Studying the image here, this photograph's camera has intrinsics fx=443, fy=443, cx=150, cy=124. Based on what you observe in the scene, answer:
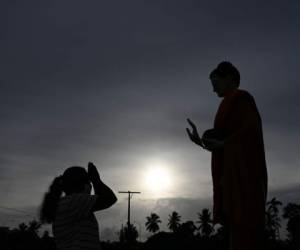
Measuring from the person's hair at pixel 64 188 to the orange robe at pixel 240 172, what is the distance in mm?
1170

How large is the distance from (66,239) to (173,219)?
157 m

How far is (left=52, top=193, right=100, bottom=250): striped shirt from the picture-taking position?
374cm

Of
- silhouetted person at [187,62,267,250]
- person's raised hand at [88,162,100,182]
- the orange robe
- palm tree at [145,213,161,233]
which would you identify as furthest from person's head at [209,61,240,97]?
palm tree at [145,213,161,233]

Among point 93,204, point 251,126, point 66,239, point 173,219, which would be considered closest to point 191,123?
point 251,126

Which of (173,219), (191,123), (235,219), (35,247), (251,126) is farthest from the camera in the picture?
(173,219)

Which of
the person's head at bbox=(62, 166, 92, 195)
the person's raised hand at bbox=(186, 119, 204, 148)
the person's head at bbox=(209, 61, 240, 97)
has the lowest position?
the person's head at bbox=(62, 166, 92, 195)

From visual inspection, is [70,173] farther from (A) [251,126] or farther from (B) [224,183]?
(A) [251,126]

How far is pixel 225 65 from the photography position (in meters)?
4.16

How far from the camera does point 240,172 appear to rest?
3570 millimetres

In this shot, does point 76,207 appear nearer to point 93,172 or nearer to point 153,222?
point 93,172

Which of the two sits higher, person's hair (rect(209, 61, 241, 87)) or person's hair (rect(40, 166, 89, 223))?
person's hair (rect(209, 61, 241, 87))

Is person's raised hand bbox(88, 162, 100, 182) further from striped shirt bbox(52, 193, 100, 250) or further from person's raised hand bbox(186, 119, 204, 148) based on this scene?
person's raised hand bbox(186, 119, 204, 148)

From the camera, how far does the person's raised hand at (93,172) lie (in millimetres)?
Result: 3775

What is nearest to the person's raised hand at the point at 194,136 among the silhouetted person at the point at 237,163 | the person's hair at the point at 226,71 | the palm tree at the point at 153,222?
the silhouetted person at the point at 237,163
